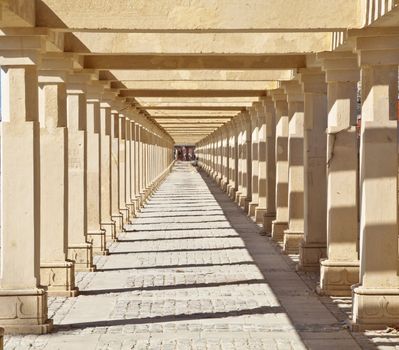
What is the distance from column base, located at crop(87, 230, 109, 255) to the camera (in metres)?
21.2

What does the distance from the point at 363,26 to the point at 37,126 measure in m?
4.29

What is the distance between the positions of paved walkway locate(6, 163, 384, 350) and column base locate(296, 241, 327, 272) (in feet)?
0.94

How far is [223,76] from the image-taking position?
19625 millimetres

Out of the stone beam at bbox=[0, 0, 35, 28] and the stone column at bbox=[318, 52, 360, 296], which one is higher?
the stone beam at bbox=[0, 0, 35, 28]

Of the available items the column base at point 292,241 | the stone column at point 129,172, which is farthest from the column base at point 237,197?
the column base at point 292,241

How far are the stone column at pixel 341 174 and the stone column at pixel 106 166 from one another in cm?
887

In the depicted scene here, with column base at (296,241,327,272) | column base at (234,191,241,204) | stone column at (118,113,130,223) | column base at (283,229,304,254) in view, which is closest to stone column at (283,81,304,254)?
column base at (283,229,304,254)

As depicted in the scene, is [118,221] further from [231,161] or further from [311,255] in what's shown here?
[231,161]

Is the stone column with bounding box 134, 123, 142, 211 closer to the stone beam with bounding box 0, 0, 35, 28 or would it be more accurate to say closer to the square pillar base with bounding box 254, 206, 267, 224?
the square pillar base with bounding box 254, 206, 267, 224

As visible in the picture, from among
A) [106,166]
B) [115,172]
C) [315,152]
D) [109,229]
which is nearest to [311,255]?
[315,152]

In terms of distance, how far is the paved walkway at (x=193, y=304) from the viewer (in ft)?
40.3

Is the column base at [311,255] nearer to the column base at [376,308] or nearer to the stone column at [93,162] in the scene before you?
the stone column at [93,162]

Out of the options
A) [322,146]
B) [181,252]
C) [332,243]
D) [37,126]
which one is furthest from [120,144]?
[37,126]

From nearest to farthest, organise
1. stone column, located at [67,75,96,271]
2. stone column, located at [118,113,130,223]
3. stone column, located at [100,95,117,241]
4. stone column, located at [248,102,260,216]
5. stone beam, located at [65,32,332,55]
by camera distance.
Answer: stone beam, located at [65,32,332,55] → stone column, located at [67,75,96,271] → stone column, located at [100,95,117,241] → stone column, located at [118,113,130,223] → stone column, located at [248,102,260,216]
